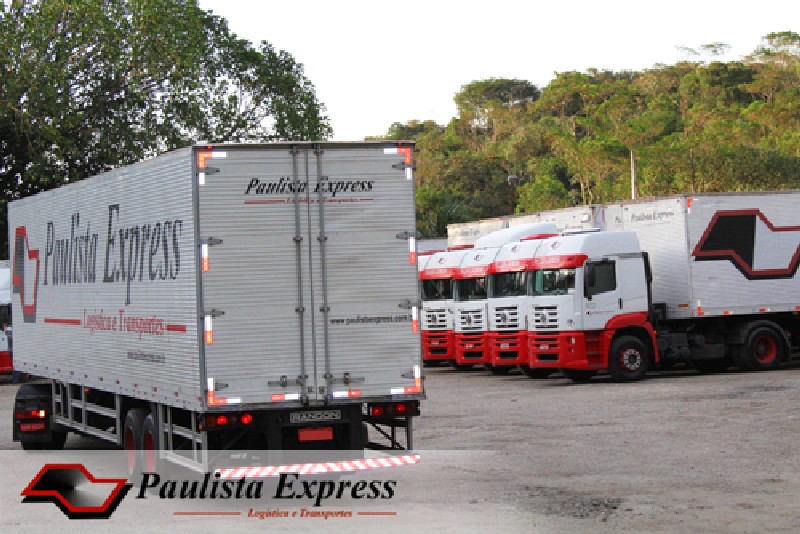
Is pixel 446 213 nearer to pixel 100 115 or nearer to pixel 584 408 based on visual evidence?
pixel 100 115

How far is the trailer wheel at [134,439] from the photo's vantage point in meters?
14.4

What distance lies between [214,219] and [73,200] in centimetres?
480

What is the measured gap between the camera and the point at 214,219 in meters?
12.4

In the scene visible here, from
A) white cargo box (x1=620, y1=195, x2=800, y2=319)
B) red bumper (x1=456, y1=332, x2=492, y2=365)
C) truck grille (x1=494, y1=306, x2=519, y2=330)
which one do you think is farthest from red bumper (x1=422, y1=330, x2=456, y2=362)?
white cargo box (x1=620, y1=195, x2=800, y2=319)

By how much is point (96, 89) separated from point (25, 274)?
85.8 ft

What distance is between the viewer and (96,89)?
4412 centimetres

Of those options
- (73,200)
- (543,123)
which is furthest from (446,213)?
(73,200)

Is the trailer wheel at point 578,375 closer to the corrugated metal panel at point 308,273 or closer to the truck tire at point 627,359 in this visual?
the truck tire at point 627,359

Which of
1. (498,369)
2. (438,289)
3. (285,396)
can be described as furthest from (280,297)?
(438,289)

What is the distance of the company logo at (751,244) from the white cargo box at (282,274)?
16.2 meters

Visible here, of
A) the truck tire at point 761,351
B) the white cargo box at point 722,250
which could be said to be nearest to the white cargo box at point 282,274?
the white cargo box at point 722,250

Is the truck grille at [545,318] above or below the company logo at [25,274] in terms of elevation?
below

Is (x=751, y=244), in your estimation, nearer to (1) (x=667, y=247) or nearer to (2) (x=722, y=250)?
(2) (x=722, y=250)

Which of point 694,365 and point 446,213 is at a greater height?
point 446,213
